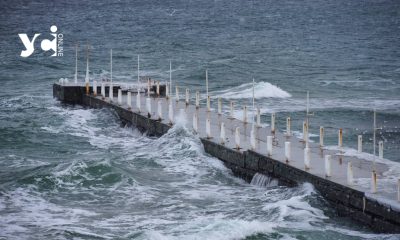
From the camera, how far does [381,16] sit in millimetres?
140125

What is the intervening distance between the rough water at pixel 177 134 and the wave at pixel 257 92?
0.35 feet

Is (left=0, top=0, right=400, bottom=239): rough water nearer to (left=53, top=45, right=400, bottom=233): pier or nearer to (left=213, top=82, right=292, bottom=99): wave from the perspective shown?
(left=213, top=82, right=292, bottom=99): wave

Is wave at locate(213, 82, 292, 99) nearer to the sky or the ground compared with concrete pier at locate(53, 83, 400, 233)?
nearer to the sky

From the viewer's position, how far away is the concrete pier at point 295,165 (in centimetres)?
2253

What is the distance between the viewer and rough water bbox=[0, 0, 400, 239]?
77.0 feet

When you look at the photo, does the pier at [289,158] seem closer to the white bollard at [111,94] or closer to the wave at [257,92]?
the white bollard at [111,94]

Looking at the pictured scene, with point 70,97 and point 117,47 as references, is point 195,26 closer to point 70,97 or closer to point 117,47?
point 117,47

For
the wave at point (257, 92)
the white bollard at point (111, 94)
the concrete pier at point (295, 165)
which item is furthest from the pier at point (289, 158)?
the wave at point (257, 92)

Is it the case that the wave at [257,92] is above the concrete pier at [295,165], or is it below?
above

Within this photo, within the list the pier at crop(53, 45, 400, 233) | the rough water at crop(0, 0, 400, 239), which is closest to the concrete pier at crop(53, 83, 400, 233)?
the pier at crop(53, 45, 400, 233)

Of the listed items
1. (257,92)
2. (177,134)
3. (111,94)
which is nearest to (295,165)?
(177,134)

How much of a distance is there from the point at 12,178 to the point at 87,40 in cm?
Result: 7302

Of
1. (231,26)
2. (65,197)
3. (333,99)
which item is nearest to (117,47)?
(231,26)

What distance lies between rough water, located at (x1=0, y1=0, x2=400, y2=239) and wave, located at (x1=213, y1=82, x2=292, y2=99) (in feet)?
0.35
